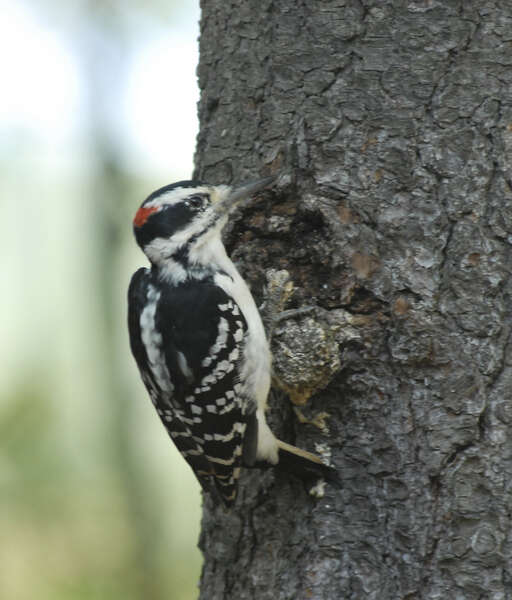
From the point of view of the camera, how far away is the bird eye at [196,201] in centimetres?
310

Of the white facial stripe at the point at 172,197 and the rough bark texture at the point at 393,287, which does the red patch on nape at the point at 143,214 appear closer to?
the white facial stripe at the point at 172,197

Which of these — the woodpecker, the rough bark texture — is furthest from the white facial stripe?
the rough bark texture

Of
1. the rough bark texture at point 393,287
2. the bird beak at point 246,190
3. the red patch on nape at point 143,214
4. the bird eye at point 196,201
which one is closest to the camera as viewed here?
the rough bark texture at point 393,287

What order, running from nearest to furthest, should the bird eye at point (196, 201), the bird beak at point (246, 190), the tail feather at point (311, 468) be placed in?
1. the tail feather at point (311, 468)
2. the bird beak at point (246, 190)
3. the bird eye at point (196, 201)

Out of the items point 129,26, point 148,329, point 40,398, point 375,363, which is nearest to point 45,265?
point 40,398

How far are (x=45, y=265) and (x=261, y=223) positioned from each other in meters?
6.13

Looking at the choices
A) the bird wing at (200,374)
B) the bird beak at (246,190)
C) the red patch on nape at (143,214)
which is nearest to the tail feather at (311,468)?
the bird wing at (200,374)

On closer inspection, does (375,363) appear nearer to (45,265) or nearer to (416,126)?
(416,126)

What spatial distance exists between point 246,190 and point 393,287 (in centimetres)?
69

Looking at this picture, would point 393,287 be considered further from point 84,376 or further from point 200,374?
point 84,376

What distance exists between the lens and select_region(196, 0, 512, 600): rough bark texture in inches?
97.8

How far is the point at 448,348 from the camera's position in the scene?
2547mm

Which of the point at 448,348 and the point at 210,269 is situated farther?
the point at 210,269

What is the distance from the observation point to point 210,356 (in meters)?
2.99
